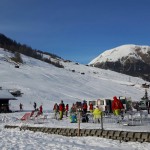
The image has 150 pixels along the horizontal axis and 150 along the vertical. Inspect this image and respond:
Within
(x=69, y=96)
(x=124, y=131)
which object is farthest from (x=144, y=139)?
(x=69, y=96)

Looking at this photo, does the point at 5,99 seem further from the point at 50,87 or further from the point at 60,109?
the point at 50,87

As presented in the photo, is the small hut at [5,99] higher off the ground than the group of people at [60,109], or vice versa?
the small hut at [5,99]

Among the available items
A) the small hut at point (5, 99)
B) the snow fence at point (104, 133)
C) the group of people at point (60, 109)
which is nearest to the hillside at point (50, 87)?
the small hut at point (5, 99)

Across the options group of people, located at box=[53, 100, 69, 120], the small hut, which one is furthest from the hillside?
group of people, located at box=[53, 100, 69, 120]

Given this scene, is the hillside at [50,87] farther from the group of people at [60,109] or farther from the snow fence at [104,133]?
the snow fence at [104,133]

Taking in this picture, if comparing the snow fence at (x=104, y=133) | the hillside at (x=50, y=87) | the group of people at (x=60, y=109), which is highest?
the hillside at (x=50, y=87)

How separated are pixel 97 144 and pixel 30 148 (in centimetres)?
347

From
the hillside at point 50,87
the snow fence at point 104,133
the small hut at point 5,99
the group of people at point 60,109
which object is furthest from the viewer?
the hillside at point 50,87

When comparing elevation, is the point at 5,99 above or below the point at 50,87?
below

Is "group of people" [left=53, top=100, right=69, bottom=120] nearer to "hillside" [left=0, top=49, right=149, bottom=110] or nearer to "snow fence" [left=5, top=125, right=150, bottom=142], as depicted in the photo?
"snow fence" [left=5, top=125, right=150, bottom=142]

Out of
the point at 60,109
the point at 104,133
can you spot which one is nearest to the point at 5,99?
the point at 60,109

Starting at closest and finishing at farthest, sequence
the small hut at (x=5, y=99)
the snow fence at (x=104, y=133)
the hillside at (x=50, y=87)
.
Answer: the snow fence at (x=104, y=133), the small hut at (x=5, y=99), the hillside at (x=50, y=87)

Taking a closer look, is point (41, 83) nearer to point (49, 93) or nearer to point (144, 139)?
point (49, 93)

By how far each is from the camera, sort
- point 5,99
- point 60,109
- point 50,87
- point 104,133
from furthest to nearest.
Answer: point 50,87, point 5,99, point 60,109, point 104,133
